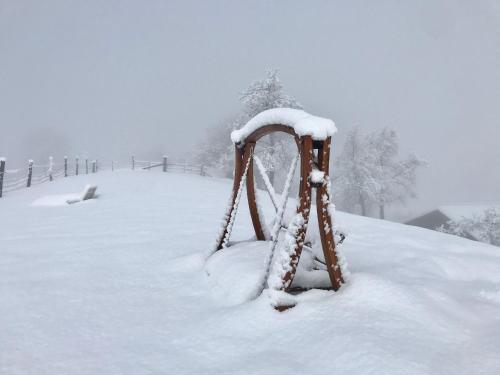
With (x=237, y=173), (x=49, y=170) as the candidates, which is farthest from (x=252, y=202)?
(x=49, y=170)

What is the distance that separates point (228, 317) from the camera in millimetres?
2396

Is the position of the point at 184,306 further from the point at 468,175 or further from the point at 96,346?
the point at 468,175

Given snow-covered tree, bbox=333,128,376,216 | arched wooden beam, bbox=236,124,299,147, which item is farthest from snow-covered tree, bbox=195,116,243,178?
arched wooden beam, bbox=236,124,299,147

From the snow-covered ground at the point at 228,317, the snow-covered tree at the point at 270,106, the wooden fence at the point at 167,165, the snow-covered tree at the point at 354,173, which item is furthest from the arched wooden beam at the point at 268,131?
the snow-covered tree at the point at 354,173

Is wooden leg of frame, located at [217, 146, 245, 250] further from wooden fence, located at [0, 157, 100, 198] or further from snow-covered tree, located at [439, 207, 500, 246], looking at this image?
snow-covered tree, located at [439, 207, 500, 246]

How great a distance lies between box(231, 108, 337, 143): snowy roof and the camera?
2383 millimetres

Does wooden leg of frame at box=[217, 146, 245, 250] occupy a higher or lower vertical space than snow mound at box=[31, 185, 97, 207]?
higher

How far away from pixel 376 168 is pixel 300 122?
91.2 ft

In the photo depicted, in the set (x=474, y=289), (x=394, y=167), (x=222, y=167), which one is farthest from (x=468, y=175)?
(x=474, y=289)

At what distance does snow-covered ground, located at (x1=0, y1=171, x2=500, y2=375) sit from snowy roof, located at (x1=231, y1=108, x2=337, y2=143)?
114cm

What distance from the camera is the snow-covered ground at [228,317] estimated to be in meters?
1.90

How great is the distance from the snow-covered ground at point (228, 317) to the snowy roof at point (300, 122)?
3.75ft

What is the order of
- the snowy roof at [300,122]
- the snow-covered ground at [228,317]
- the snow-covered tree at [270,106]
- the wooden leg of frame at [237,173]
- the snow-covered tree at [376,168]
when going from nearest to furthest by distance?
1. the snow-covered ground at [228,317]
2. the snowy roof at [300,122]
3. the wooden leg of frame at [237,173]
4. the snow-covered tree at [270,106]
5. the snow-covered tree at [376,168]

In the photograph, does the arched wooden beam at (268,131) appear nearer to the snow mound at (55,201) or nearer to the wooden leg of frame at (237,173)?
the wooden leg of frame at (237,173)
